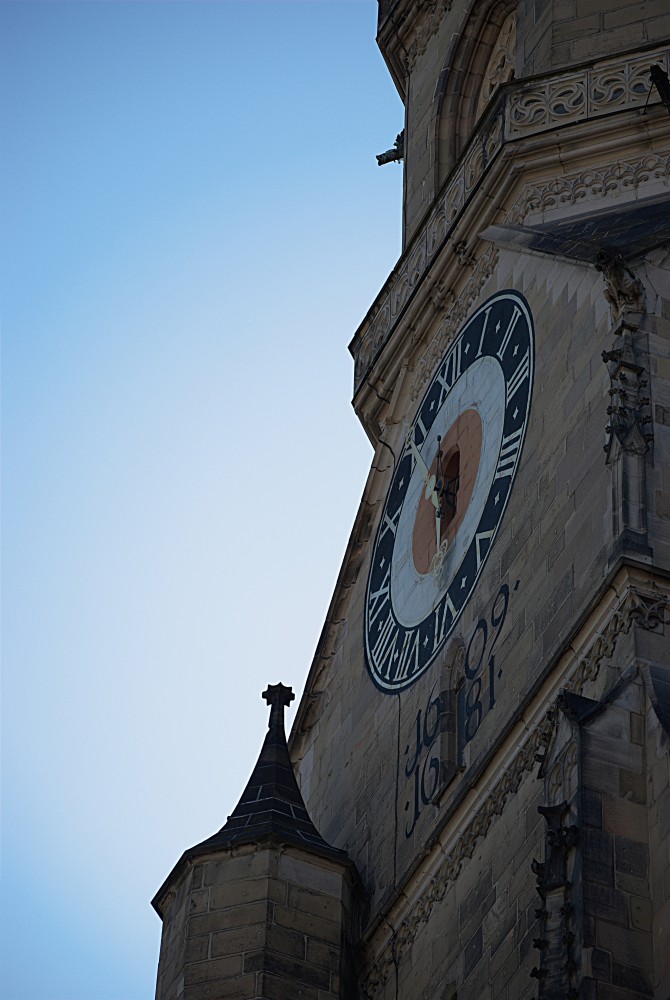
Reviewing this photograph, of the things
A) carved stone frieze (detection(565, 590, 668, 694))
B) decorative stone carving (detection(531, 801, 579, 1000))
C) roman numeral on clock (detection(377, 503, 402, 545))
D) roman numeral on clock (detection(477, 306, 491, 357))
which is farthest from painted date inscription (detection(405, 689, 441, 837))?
decorative stone carving (detection(531, 801, 579, 1000))

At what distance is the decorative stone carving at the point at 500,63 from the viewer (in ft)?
71.2

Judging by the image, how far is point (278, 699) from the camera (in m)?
18.5

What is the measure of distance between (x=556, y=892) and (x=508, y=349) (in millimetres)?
5731

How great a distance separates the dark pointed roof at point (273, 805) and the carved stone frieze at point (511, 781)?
3.19 ft

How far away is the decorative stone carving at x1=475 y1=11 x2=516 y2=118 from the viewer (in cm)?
2169

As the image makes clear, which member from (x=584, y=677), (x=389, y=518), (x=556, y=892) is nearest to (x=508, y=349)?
(x=389, y=518)

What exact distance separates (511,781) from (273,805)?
2.75 meters

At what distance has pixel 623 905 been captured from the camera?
12.6 m

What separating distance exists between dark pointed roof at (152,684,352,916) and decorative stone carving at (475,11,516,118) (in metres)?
5.97

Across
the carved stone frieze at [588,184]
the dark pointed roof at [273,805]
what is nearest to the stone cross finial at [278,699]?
the dark pointed roof at [273,805]

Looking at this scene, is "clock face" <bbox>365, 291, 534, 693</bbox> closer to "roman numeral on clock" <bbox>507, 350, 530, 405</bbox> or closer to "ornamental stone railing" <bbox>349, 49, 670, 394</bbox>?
"roman numeral on clock" <bbox>507, 350, 530, 405</bbox>

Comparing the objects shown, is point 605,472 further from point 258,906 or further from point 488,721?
point 258,906

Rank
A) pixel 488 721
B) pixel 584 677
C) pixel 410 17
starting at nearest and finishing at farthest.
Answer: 1. pixel 584 677
2. pixel 488 721
3. pixel 410 17

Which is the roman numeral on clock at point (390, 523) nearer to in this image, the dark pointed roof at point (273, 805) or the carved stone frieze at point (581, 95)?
the dark pointed roof at point (273, 805)
